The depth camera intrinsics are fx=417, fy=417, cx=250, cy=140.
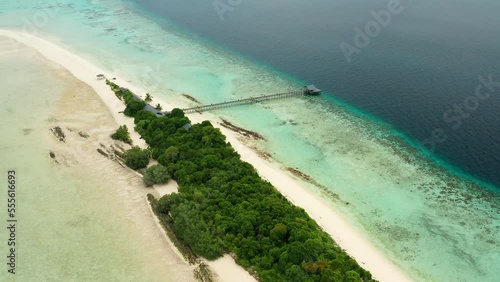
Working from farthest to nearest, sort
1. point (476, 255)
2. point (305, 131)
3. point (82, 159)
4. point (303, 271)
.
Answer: point (305, 131), point (82, 159), point (476, 255), point (303, 271)

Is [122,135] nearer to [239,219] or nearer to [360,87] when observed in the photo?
[239,219]

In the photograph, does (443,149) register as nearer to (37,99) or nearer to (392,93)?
(392,93)

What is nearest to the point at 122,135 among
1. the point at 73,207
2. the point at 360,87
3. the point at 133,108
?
the point at 133,108

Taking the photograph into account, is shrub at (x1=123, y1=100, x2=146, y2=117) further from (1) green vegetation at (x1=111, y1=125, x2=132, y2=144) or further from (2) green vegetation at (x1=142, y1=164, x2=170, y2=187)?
(2) green vegetation at (x1=142, y1=164, x2=170, y2=187)

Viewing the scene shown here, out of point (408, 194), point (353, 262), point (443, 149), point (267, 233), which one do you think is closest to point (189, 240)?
point (267, 233)

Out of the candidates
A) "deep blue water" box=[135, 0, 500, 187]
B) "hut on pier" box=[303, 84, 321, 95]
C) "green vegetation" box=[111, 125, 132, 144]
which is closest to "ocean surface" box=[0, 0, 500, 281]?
"deep blue water" box=[135, 0, 500, 187]

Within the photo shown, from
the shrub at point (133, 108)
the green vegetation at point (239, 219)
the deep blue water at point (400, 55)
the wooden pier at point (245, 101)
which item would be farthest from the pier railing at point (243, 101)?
the green vegetation at point (239, 219)
